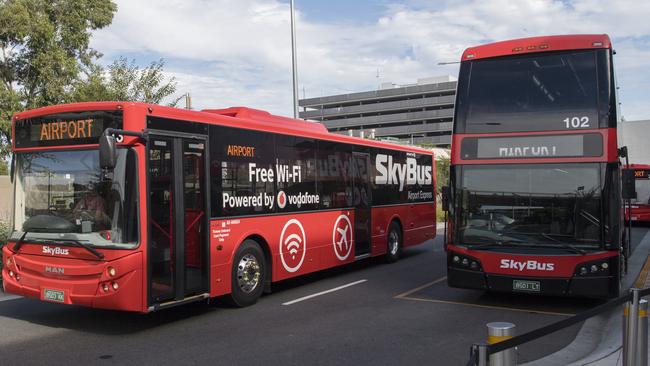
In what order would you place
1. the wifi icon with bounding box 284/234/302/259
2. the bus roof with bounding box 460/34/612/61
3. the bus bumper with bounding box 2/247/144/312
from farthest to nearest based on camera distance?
1. the wifi icon with bounding box 284/234/302/259
2. the bus roof with bounding box 460/34/612/61
3. the bus bumper with bounding box 2/247/144/312

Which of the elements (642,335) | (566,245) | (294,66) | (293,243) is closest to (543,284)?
(566,245)

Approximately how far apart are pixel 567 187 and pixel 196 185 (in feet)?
18.2

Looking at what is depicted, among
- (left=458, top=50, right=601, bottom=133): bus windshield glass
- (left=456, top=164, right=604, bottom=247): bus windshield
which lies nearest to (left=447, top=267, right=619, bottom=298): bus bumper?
(left=456, top=164, right=604, bottom=247): bus windshield

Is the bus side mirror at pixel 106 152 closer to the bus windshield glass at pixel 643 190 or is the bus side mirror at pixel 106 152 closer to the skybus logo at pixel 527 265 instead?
the skybus logo at pixel 527 265

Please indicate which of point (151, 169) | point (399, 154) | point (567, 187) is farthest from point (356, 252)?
point (151, 169)

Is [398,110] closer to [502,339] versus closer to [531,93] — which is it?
[531,93]

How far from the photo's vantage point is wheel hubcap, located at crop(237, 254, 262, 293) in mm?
9359

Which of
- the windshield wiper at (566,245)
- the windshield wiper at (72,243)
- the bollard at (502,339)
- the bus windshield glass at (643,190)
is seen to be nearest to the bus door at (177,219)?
the windshield wiper at (72,243)

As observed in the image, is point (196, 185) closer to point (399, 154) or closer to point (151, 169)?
point (151, 169)

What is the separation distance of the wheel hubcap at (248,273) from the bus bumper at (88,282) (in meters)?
2.13

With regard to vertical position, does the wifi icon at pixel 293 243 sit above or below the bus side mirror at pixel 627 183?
below

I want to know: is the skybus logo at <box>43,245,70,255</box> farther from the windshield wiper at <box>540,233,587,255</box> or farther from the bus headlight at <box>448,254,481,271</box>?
the windshield wiper at <box>540,233,587,255</box>

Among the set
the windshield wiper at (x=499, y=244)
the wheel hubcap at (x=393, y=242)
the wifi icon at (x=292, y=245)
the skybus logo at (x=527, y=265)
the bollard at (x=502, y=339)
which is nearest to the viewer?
the bollard at (x=502, y=339)

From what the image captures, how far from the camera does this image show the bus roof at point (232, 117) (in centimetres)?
777
